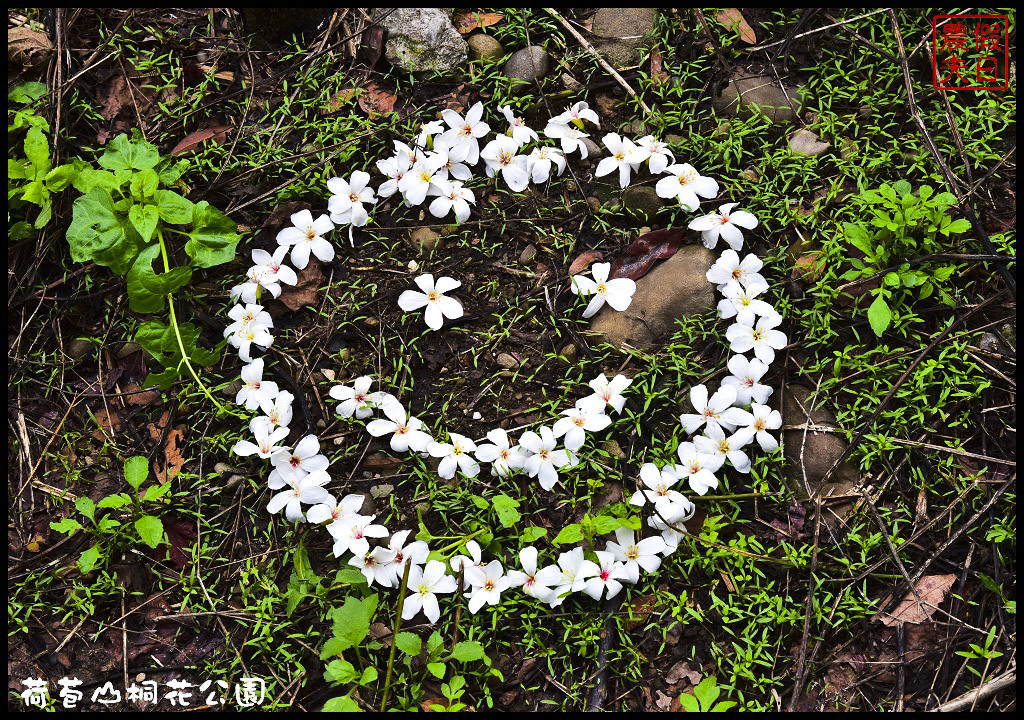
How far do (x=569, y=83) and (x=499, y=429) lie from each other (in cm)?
131

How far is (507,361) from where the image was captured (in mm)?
2529

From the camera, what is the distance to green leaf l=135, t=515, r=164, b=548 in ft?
7.50

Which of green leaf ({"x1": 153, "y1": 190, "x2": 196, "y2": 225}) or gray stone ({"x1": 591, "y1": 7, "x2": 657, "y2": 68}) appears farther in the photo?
gray stone ({"x1": 591, "y1": 7, "x2": 657, "y2": 68})

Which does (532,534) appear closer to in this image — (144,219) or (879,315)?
(879,315)

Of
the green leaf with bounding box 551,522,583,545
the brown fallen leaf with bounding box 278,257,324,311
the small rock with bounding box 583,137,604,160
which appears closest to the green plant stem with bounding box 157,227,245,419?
the brown fallen leaf with bounding box 278,257,324,311

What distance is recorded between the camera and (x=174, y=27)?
2910 millimetres

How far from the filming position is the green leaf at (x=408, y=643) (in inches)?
83.5

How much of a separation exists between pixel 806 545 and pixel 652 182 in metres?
1.30

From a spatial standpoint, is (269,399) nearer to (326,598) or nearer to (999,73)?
(326,598)

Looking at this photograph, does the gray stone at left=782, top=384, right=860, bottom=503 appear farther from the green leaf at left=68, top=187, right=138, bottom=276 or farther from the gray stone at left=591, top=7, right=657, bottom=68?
the green leaf at left=68, top=187, right=138, bottom=276

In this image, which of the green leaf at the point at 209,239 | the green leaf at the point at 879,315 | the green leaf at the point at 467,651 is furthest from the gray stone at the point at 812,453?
the green leaf at the point at 209,239

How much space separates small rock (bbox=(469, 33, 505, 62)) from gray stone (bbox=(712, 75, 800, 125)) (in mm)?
830

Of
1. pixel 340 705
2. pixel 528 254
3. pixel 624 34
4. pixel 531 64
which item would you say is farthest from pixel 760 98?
pixel 340 705

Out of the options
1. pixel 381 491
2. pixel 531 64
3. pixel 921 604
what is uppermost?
pixel 531 64
